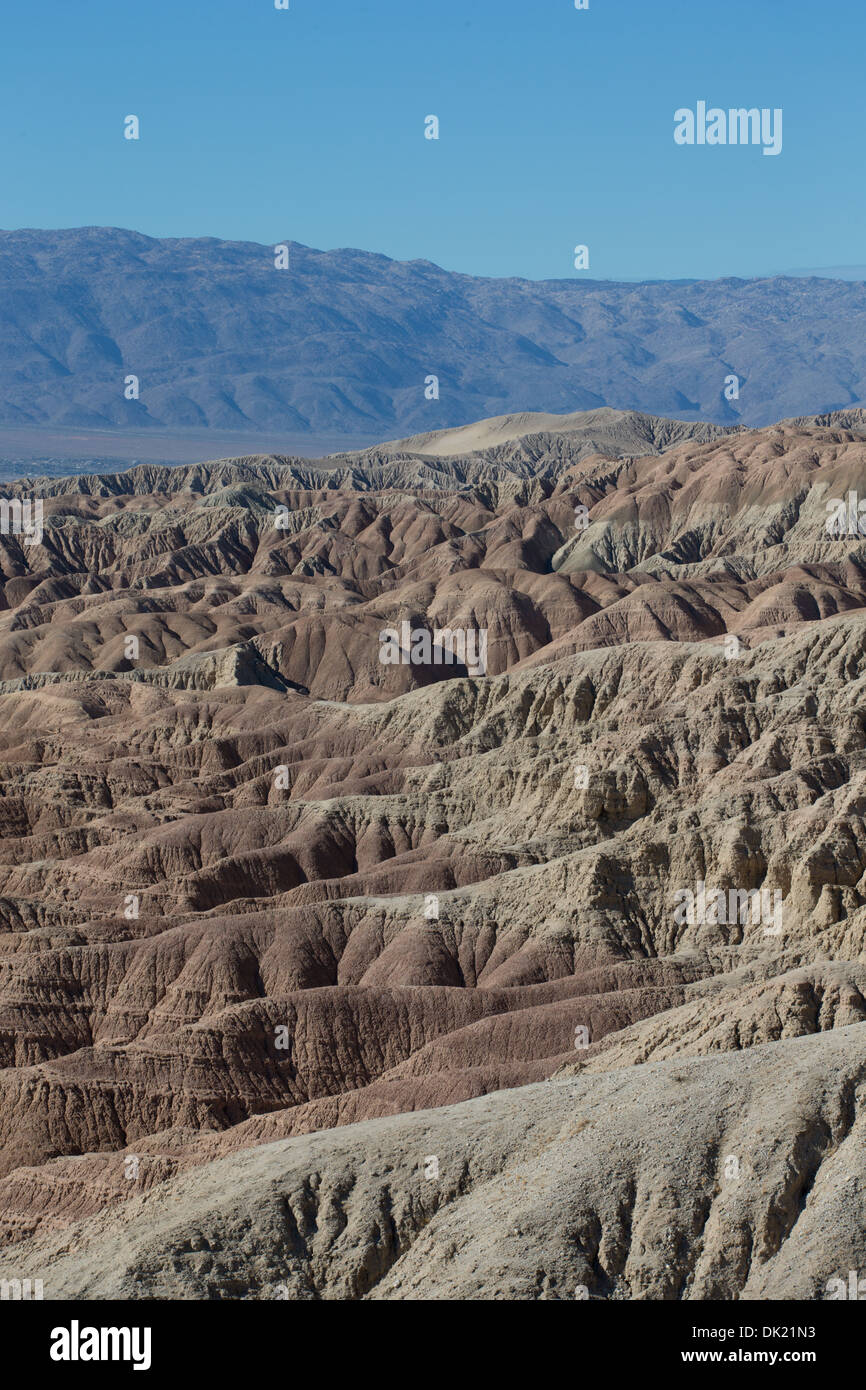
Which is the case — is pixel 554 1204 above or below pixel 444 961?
above

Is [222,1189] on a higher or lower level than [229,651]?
lower

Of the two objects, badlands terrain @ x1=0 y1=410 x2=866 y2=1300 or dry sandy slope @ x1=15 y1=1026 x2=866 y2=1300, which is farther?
badlands terrain @ x1=0 y1=410 x2=866 y2=1300

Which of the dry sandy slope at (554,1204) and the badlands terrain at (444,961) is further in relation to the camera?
the badlands terrain at (444,961)

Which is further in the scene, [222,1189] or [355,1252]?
[222,1189]

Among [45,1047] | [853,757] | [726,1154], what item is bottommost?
[45,1047]

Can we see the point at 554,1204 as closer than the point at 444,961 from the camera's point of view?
Yes

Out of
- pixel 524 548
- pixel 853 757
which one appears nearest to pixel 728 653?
pixel 853 757

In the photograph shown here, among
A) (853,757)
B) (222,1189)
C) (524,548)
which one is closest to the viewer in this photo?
(222,1189)
